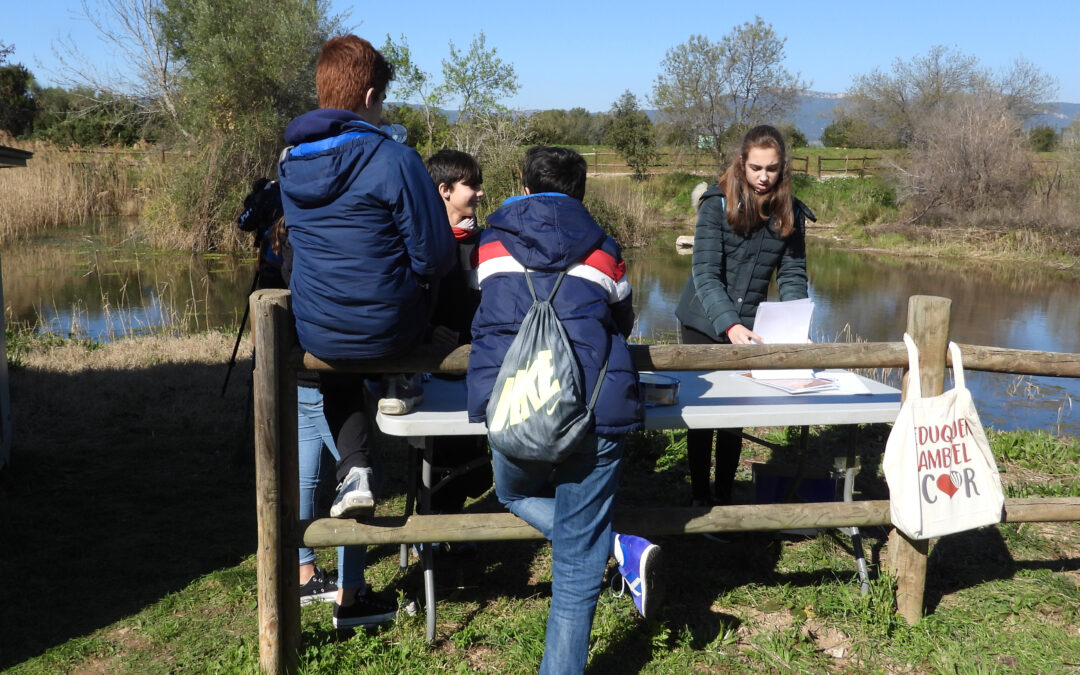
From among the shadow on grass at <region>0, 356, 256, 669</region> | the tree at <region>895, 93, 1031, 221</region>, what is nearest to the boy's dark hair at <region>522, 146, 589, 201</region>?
the shadow on grass at <region>0, 356, 256, 669</region>

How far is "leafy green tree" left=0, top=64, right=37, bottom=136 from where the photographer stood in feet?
118

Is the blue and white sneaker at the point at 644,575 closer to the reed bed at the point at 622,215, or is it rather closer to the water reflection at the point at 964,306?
the water reflection at the point at 964,306

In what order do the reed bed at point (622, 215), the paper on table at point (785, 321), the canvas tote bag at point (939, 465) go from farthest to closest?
the reed bed at point (622, 215) < the paper on table at point (785, 321) < the canvas tote bag at point (939, 465)

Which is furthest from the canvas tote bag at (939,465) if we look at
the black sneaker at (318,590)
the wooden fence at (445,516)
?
the black sneaker at (318,590)

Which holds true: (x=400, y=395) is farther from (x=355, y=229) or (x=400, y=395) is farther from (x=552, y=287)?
(x=552, y=287)

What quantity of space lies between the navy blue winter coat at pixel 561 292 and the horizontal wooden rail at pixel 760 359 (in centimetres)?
29

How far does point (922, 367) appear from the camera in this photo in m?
3.16

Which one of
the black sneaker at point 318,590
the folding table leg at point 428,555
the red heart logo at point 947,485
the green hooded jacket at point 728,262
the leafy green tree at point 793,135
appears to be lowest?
the black sneaker at point 318,590

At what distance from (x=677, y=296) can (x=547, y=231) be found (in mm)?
14352

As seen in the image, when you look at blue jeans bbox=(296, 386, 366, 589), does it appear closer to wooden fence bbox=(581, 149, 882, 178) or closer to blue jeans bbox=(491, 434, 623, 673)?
blue jeans bbox=(491, 434, 623, 673)

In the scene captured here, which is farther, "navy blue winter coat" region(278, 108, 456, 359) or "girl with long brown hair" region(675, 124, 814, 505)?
"girl with long brown hair" region(675, 124, 814, 505)

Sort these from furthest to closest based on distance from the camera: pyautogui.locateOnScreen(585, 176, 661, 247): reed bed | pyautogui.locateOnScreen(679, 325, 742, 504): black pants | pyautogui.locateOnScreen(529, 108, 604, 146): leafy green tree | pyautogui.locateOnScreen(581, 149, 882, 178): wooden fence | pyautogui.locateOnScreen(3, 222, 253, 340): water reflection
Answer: pyautogui.locateOnScreen(529, 108, 604, 146): leafy green tree
pyautogui.locateOnScreen(581, 149, 882, 178): wooden fence
pyautogui.locateOnScreen(585, 176, 661, 247): reed bed
pyautogui.locateOnScreen(3, 222, 253, 340): water reflection
pyautogui.locateOnScreen(679, 325, 742, 504): black pants

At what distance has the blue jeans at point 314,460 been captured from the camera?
319cm

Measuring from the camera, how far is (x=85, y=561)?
12.8 feet
